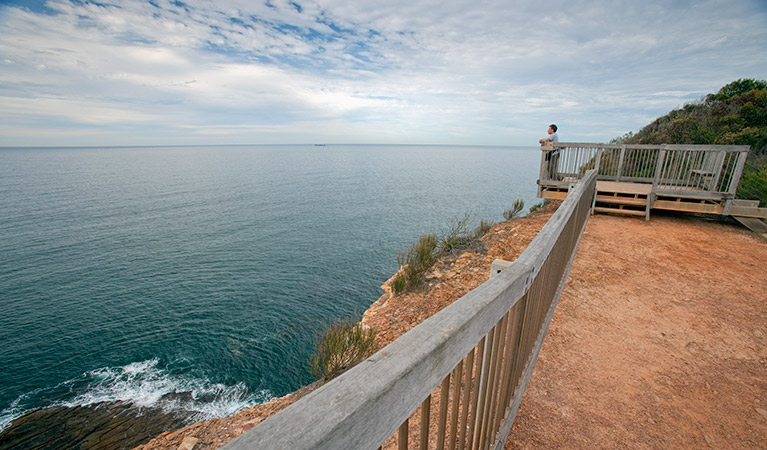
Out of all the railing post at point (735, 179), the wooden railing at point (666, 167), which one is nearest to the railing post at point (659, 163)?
the wooden railing at point (666, 167)

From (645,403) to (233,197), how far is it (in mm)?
34176

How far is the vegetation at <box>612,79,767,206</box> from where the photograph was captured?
969 centimetres

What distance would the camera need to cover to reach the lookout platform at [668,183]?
752 cm

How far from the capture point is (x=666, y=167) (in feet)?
32.6

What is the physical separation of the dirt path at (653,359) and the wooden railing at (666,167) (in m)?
2.89

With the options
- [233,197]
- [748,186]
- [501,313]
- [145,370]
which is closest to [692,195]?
[748,186]

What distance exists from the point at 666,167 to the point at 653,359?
939cm

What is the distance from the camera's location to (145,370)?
879cm

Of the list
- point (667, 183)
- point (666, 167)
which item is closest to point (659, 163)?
point (667, 183)

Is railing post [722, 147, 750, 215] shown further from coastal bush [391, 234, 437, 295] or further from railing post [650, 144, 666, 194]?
coastal bush [391, 234, 437, 295]

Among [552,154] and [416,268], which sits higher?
[552,154]

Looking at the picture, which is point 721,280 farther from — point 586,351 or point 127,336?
point 127,336

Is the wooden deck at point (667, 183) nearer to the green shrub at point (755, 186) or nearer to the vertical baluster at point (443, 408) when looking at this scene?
the green shrub at point (755, 186)

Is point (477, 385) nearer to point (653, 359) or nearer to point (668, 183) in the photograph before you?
point (653, 359)
